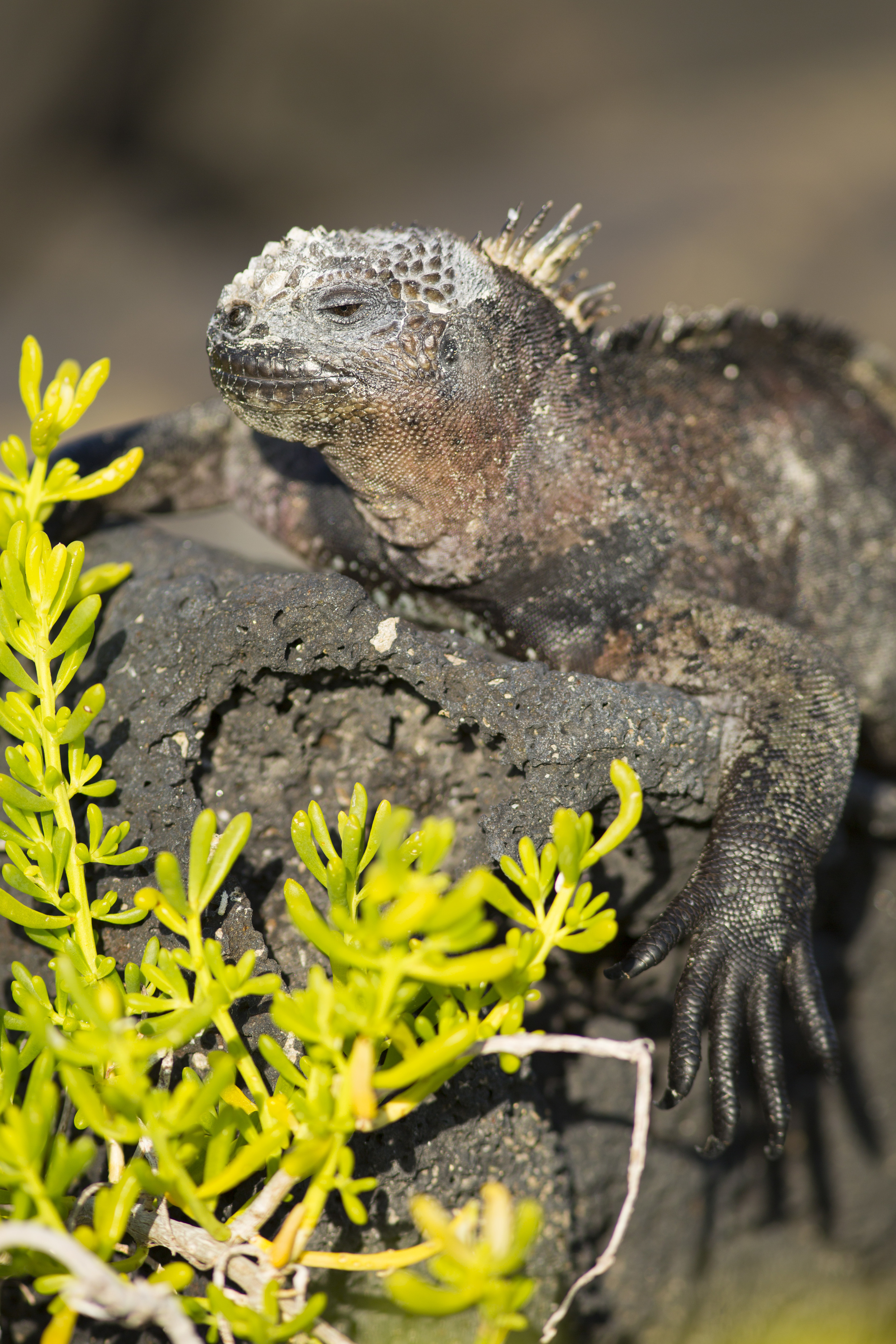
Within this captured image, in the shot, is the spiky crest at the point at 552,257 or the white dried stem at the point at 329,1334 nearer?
the white dried stem at the point at 329,1334

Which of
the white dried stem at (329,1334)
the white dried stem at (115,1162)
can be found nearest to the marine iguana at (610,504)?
the white dried stem at (329,1334)

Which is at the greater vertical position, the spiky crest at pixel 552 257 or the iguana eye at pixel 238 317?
the spiky crest at pixel 552 257

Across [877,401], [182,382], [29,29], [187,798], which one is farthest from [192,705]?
[29,29]

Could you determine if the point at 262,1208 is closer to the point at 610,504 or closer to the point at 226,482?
the point at 610,504

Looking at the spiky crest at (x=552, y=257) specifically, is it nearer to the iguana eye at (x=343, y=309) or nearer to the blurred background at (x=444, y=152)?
the iguana eye at (x=343, y=309)

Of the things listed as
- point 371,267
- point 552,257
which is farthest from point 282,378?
point 552,257
